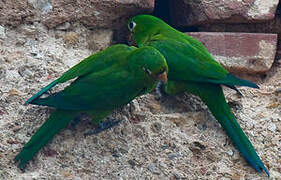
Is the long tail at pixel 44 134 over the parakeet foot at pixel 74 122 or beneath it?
over

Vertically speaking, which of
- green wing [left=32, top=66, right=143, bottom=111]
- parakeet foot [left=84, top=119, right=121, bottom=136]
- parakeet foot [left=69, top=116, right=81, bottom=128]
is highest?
green wing [left=32, top=66, right=143, bottom=111]

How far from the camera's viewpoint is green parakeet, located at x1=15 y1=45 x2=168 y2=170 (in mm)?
1312

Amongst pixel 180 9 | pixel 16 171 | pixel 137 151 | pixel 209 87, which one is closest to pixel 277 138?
pixel 209 87

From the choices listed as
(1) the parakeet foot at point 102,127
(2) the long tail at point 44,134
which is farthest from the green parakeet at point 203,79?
(2) the long tail at point 44,134

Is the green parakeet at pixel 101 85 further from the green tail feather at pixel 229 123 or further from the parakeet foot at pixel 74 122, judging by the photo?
the green tail feather at pixel 229 123

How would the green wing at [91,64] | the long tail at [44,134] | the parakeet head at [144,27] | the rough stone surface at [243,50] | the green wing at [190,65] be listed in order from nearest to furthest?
the long tail at [44,134], the green wing at [91,64], the green wing at [190,65], the rough stone surface at [243,50], the parakeet head at [144,27]

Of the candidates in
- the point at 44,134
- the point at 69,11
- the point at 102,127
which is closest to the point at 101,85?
the point at 102,127

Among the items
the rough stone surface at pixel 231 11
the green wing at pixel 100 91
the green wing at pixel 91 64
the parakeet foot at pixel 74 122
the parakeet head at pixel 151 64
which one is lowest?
the parakeet foot at pixel 74 122

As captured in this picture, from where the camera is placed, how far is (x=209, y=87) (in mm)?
1521

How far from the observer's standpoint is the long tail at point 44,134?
4.09 feet

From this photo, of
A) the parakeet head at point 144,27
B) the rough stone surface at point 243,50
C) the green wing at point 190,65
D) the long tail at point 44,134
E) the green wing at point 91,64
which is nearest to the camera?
the long tail at point 44,134

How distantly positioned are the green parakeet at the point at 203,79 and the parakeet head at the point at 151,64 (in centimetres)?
16

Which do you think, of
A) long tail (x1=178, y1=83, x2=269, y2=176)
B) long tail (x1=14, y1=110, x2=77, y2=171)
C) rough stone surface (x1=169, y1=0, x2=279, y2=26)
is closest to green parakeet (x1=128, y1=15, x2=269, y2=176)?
long tail (x1=178, y1=83, x2=269, y2=176)

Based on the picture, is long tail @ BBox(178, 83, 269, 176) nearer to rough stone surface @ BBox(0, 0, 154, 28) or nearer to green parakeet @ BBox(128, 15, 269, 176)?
green parakeet @ BBox(128, 15, 269, 176)
